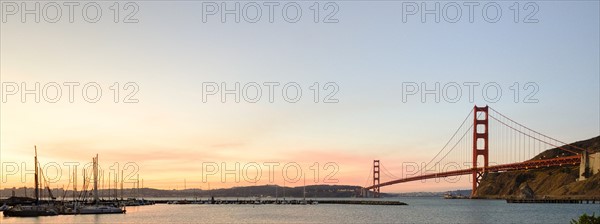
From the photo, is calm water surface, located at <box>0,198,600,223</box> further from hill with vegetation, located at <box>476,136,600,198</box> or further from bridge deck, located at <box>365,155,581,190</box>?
hill with vegetation, located at <box>476,136,600,198</box>

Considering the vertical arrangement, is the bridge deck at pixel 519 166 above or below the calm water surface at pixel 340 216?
above

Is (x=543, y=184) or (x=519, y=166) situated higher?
(x=519, y=166)

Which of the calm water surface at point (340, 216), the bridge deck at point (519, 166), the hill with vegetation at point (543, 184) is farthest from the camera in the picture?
the hill with vegetation at point (543, 184)

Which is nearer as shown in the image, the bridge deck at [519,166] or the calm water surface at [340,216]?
the calm water surface at [340,216]

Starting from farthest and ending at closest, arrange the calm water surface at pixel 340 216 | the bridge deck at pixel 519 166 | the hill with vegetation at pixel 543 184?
the hill with vegetation at pixel 543 184
the bridge deck at pixel 519 166
the calm water surface at pixel 340 216

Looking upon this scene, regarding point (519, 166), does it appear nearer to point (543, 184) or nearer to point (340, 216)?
point (340, 216)

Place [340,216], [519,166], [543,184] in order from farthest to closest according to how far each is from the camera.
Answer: [543,184] < [519,166] < [340,216]

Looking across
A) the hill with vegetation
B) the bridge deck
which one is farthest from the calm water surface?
the hill with vegetation

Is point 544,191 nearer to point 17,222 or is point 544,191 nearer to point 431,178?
point 431,178

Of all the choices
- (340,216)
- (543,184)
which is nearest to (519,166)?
(340,216)

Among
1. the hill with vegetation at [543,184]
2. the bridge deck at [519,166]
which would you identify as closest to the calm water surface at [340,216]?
the bridge deck at [519,166]

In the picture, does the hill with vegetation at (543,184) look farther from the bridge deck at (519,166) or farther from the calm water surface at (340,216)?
the calm water surface at (340,216)

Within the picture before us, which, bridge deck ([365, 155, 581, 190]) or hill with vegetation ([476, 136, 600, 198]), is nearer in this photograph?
bridge deck ([365, 155, 581, 190])

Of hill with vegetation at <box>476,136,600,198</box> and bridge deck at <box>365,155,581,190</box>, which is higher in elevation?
bridge deck at <box>365,155,581,190</box>
